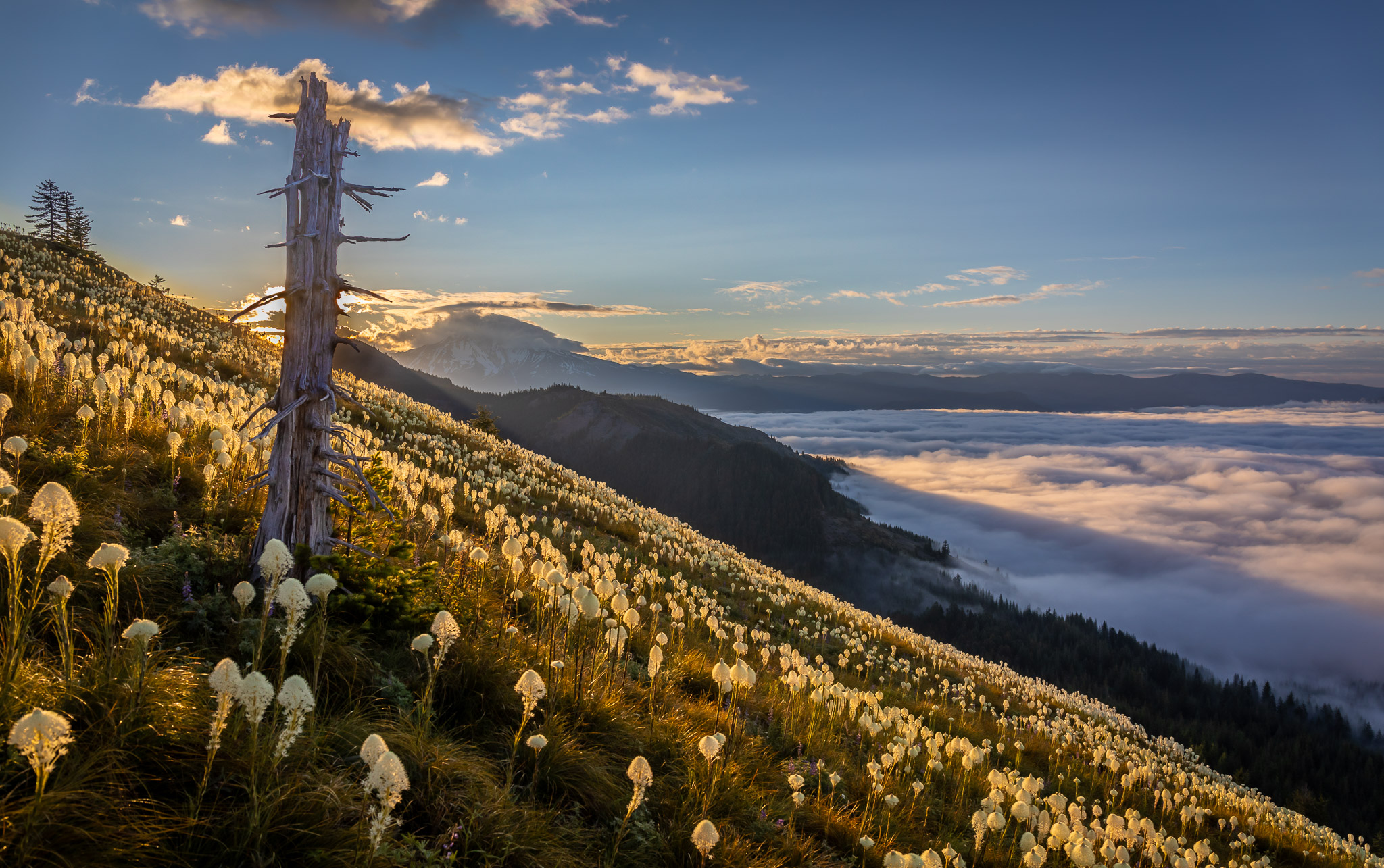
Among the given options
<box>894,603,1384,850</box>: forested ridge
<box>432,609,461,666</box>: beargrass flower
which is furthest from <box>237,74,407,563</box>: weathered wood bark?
<box>894,603,1384,850</box>: forested ridge

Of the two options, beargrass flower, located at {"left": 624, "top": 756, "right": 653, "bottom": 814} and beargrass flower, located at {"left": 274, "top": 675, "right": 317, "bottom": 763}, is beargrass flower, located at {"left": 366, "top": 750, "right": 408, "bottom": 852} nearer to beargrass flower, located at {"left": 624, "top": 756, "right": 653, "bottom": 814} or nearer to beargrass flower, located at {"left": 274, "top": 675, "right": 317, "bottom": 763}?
beargrass flower, located at {"left": 274, "top": 675, "right": 317, "bottom": 763}

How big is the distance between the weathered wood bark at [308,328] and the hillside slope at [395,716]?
51cm

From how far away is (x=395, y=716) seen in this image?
431 cm

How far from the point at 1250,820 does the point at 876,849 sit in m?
11.1

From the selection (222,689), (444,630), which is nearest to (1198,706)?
(444,630)

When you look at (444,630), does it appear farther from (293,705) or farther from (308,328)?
(308,328)

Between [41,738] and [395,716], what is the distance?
2374 millimetres

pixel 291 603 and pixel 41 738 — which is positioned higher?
pixel 291 603

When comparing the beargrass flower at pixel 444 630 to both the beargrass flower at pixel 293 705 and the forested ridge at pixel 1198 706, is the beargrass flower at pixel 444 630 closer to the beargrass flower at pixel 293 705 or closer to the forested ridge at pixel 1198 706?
the beargrass flower at pixel 293 705

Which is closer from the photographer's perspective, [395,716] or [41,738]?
[41,738]

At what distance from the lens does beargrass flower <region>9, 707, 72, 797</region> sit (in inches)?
81.2

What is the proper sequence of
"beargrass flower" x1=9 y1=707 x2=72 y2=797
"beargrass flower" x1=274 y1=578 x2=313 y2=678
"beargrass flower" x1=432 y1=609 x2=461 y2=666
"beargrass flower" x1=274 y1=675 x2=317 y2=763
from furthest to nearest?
"beargrass flower" x1=432 y1=609 x2=461 y2=666
"beargrass flower" x1=274 y1=578 x2=313 y2=678
"beargrass flower" x1=274 y1=675 x2=317 y2=763
"beargrass flower" x1=9 y1=707 x2=72 y2=797

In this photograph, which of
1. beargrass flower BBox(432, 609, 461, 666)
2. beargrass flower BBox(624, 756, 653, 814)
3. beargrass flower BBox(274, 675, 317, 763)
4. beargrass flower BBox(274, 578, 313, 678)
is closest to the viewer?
beargrass flower BBox(274, 675, 317, 763)

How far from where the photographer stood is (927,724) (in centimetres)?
1149
